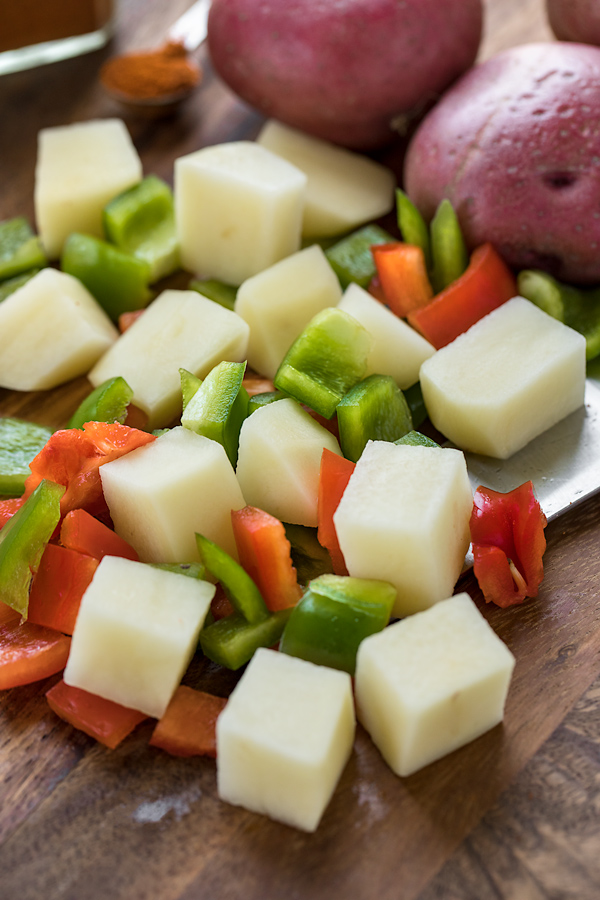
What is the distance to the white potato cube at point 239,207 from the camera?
1.95m

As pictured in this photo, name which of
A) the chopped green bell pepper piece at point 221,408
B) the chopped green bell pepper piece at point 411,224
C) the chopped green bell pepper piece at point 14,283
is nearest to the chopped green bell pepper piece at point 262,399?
the chopped green bell pepper piece at point 221,408

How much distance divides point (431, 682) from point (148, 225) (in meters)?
1.48

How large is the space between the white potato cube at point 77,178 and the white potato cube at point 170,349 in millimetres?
449

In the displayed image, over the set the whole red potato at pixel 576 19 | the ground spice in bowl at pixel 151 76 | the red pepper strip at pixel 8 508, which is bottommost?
the red pepper strip at pixel 8 508

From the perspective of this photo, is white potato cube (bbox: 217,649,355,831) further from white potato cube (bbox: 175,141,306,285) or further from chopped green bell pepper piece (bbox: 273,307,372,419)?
white potato cube (bbox: 175,141,306,285)

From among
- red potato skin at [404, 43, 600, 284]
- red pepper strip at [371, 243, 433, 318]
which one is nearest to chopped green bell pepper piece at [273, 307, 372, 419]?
red pepper strip at [371, 243, 433, 318]

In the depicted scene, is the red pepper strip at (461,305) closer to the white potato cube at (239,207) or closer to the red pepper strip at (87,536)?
the white potato cube at (239,207)

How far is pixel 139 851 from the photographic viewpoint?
124 cm

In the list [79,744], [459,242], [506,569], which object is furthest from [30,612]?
[459,242]

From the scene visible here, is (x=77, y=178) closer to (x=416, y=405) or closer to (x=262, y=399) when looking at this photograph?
(x=262, y=399)

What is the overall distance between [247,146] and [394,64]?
1.45 ft

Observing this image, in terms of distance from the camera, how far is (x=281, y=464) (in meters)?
1.54

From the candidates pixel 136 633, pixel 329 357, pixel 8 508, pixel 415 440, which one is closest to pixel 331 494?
pixel 415 440

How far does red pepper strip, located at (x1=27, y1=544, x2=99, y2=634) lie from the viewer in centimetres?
146
